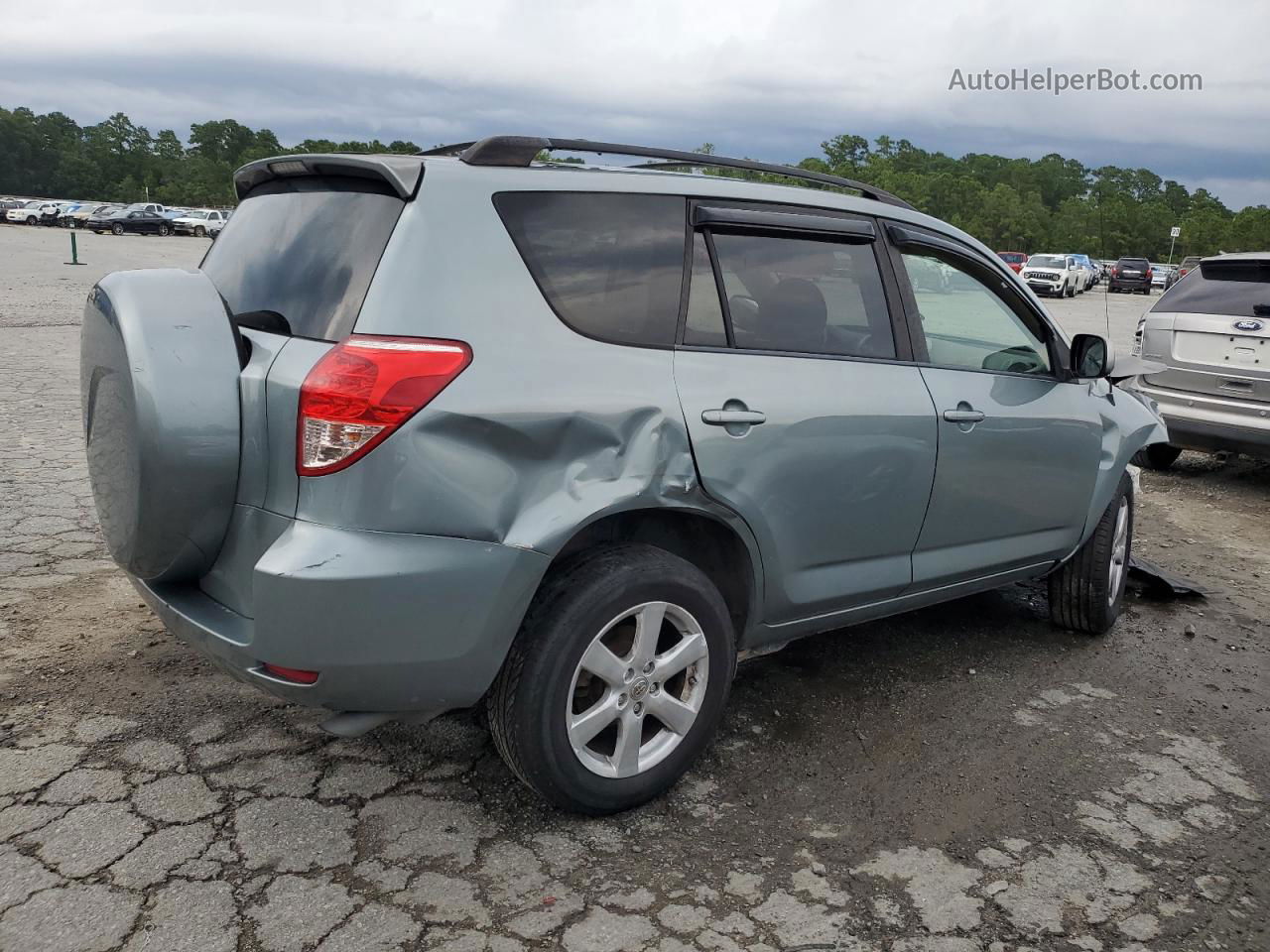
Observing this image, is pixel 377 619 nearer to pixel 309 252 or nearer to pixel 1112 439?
pixel 309 252

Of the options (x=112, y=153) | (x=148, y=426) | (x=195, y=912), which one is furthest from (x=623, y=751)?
(x=112, y=153)

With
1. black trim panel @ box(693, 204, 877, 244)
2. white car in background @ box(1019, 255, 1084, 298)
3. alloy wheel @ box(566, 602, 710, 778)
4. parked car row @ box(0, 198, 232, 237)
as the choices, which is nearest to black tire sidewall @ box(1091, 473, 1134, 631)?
black trim panel @ box(693, 204, 877, 244)

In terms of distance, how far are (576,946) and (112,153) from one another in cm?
14348

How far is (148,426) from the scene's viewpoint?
8.37 feet

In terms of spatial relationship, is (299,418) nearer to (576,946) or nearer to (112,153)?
(576,946)

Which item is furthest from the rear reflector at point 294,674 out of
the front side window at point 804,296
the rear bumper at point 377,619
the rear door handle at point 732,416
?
the front side window at point 804,296

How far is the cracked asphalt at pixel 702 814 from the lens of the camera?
8.34ft

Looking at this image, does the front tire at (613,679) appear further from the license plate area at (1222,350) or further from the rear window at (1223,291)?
the rear window at (1223,291)

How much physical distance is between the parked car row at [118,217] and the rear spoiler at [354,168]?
181ft

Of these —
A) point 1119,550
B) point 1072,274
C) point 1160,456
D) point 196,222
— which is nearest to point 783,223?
point 1119,550

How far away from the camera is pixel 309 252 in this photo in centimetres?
283

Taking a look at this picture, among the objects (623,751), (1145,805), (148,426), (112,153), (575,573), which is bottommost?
(1145,805)

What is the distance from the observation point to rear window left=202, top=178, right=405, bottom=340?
264cm

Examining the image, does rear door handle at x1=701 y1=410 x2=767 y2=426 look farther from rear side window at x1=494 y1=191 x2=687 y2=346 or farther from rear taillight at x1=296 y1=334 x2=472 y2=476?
rear taillight at x1=296 y1=334 x2=472 y2=476
